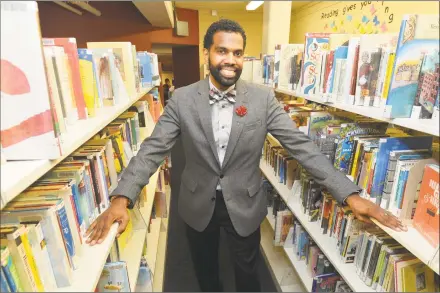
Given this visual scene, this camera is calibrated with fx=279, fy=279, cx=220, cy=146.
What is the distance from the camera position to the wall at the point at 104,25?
17.9ft

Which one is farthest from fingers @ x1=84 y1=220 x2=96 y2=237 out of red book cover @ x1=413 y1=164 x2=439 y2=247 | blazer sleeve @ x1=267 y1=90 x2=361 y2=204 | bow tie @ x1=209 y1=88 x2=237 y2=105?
red book cover @ x1=413 y1=164 x2=439 y2=247

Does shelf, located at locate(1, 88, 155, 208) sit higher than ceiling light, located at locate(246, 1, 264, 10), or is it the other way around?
ceiling light, located at locate(246, 1, 264, 10)

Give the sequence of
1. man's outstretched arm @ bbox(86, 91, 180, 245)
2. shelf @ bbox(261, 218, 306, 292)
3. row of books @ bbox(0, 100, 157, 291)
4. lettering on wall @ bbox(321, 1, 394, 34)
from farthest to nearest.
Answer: lettering on wall @ bbox(321, 1, 394, 34) → shelf @ bbox(261, 218, 306, 292) → man's outstretched arm @ bbox(86, 91, 180, 245) → row of books @ bbox(0, 100, 157, 291)

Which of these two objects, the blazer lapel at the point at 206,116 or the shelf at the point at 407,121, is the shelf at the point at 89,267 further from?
the shelf at the point at 407,121

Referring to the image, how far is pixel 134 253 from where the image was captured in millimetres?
1536

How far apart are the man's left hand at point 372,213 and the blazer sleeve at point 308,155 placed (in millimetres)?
45

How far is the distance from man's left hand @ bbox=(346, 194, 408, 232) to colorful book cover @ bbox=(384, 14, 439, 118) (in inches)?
14.1

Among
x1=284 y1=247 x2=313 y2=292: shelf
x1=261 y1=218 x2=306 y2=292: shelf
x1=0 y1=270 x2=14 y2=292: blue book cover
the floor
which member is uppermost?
x1=0 y1=270 x2=14 y2=292: blue book cover

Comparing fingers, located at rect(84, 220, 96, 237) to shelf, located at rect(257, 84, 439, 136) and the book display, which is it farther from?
shelf, located at rect(257, 84, 439, 136)

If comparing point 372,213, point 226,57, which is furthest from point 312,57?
point 372,213

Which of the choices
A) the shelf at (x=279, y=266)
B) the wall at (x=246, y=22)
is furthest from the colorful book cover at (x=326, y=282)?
the wall at (x=246, y=22)

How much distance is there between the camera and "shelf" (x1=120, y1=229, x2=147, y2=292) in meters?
1.40

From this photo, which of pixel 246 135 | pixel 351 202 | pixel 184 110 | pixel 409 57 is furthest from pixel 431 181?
pixel 184 110

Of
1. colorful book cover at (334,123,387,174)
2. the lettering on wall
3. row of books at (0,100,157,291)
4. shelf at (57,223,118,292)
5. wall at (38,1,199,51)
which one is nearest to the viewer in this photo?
row of books at (0,100,157,291)
